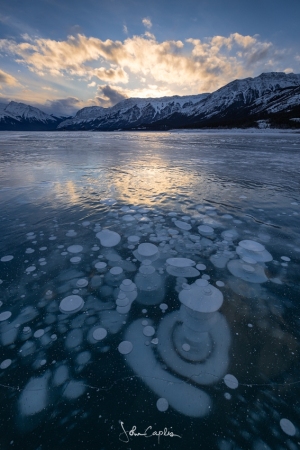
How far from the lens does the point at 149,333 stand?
2004 millimetres

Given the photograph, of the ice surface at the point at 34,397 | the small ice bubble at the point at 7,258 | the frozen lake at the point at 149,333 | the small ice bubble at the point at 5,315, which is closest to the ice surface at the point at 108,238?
the frozen lake at the point at 149,333

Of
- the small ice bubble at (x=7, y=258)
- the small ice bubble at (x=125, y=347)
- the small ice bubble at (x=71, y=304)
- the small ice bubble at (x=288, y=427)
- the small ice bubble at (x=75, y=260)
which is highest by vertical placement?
the small ice bubble at (x=7, y=258)

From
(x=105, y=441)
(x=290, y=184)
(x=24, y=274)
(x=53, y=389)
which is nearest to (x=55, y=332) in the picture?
(x=53, y=389)

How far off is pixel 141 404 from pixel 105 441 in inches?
11.6

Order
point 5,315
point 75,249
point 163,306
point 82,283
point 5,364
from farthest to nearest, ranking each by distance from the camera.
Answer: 1. point 75,249
2. point 82,283
3. point 163,306
4. point 5,315
5. point 5,364

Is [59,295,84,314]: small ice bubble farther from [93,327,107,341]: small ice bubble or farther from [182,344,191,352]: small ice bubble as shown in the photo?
[182,344,191,352]: small ice bubble

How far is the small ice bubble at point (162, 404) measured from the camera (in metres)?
1.46

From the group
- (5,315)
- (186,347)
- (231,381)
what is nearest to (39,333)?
(5,315)

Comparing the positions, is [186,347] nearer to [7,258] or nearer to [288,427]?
[288,427]

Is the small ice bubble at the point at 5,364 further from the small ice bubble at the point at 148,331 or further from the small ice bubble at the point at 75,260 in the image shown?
the small ice bubble at the point at 75,260

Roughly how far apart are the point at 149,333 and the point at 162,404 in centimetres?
58

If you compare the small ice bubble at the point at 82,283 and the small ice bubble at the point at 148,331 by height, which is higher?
the small ice bubble at the point at 82,283

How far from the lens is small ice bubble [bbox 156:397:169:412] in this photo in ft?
4.80

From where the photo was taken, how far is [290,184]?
281 inches
